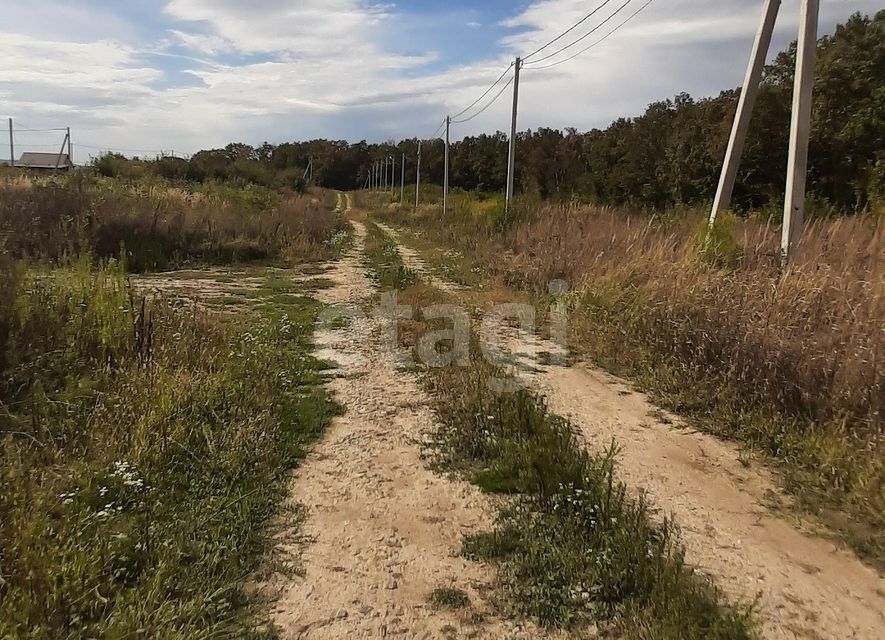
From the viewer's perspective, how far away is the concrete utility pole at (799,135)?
5984mm

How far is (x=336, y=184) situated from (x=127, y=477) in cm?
8626

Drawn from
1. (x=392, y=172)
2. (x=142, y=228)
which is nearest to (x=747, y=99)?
(x=142, y=228)

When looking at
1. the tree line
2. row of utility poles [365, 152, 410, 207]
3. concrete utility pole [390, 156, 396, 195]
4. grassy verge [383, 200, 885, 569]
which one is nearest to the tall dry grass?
grassy verge [383, 200, 885, 569]

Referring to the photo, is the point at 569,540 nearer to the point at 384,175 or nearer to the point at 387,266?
the point at 387,266

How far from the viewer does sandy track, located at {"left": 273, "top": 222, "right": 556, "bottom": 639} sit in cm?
246

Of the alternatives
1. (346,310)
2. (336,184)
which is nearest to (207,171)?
(346,310)

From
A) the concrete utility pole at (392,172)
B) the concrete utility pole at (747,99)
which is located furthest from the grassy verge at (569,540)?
the concrete utility pole at (392,172)

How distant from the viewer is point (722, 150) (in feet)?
67.2

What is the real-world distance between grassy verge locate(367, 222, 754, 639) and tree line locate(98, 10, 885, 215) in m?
9.41

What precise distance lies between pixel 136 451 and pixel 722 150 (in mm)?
21308

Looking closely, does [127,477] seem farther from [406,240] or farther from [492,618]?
[406,240]

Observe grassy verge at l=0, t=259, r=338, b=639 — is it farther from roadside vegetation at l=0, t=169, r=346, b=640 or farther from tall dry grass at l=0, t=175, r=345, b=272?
tall dry grass at l=0, t=175, r=345, b=272

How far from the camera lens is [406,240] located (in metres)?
21.2

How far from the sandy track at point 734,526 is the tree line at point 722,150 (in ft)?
27.5
